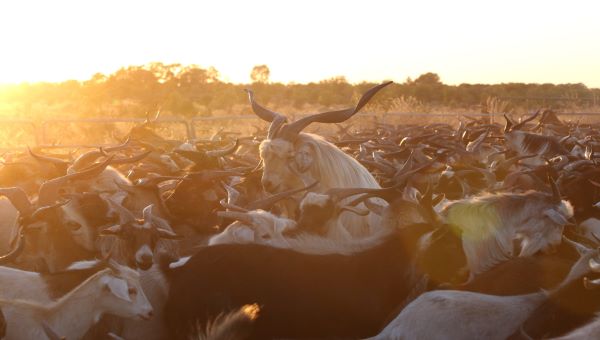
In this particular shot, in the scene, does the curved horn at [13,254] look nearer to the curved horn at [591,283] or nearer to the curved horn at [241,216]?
the curved horn at [241,216]

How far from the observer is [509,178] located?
23.1 ft

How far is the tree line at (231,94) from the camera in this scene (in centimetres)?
3698

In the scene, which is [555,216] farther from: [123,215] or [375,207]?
[123,215]

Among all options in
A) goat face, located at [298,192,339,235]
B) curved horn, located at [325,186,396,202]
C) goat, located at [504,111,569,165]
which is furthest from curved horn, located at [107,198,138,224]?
goat, located at [504,111,569,165]

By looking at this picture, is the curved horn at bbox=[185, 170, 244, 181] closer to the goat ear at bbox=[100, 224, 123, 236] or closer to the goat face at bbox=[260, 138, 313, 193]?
the goat face at bbox=[260, 138, 313, 193]

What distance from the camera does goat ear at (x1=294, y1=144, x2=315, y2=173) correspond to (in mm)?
6223

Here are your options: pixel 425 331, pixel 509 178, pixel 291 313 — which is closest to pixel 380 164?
pixel 509 178

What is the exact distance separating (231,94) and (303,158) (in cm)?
3966

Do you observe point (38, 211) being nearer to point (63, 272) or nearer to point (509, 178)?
point (63, 272)

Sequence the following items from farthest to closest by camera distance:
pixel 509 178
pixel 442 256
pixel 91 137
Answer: pixel 91 137
pixel 509 178
pixel 442 256

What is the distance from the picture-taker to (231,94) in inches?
1788

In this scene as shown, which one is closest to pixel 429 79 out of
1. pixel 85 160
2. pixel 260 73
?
pixel 260 73

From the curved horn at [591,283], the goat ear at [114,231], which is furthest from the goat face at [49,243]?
the curved horn at [591,283]

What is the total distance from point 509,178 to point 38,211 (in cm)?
424
